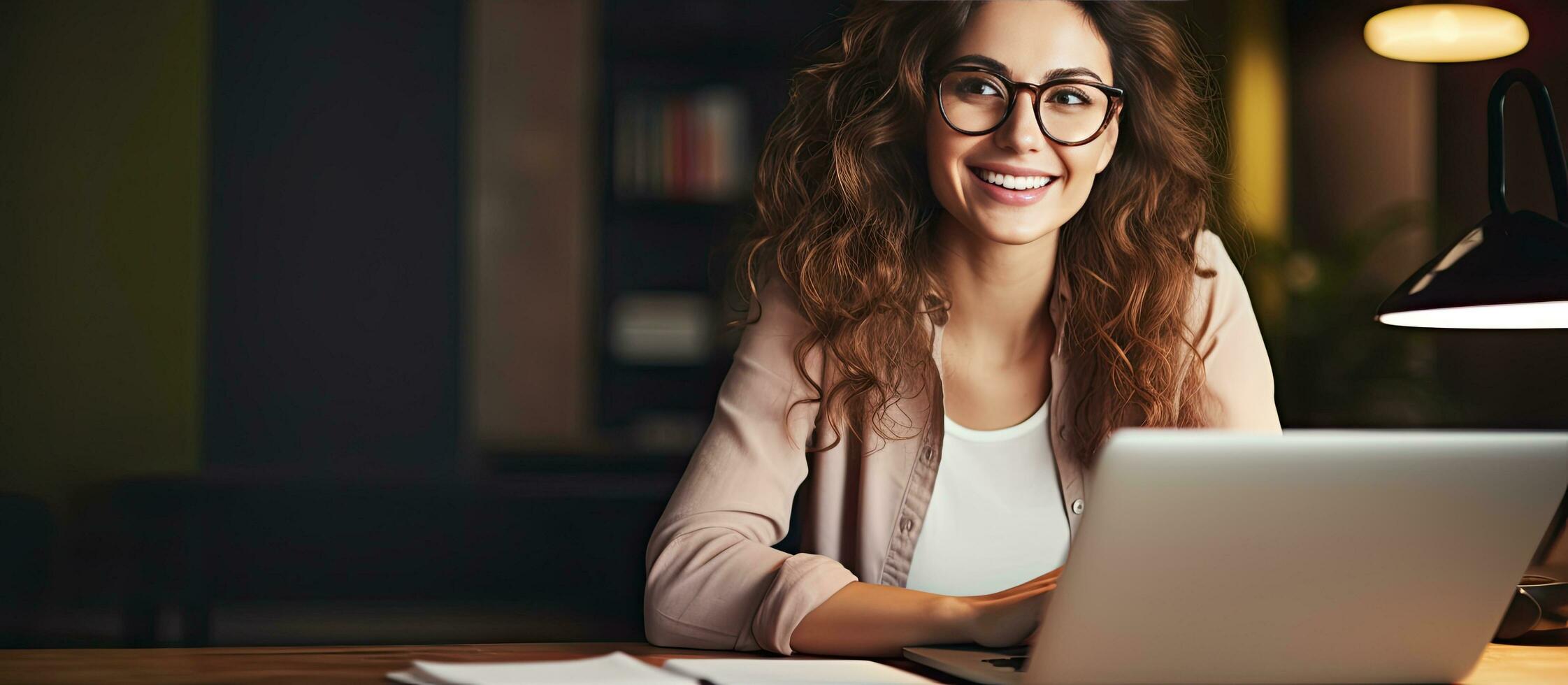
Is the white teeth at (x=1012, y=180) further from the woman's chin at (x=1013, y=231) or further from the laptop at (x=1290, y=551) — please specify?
the laptop at (x=1290, y=551)

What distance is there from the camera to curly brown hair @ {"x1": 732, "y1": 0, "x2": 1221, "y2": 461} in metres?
1.50

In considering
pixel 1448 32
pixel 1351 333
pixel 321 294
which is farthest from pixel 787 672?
pixel 321 294

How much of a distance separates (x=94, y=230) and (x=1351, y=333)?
389 cm

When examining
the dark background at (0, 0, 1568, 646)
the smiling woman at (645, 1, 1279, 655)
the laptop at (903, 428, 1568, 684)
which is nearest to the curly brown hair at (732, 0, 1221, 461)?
the smiling woman at (645, 1, 1279, 655)

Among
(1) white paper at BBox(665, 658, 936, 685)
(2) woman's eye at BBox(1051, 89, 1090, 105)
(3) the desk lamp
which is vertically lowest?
(1) white paper at BBox(665, 658, 936, 685)

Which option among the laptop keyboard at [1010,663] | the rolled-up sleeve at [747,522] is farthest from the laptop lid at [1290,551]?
the rolled-up sleeve at [747,522]

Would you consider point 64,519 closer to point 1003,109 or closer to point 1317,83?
point 1003,109

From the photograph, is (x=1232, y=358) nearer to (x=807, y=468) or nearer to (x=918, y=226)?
(x=918, y=226)

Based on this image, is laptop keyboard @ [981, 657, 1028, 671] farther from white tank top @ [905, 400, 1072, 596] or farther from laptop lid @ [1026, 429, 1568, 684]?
white tank top @ [905, 400, 1072, 596]

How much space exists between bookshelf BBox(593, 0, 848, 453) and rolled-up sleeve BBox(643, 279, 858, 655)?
2.86 meters

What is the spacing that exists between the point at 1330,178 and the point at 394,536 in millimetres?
3165

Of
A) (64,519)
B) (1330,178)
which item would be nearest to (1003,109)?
(1330,178)

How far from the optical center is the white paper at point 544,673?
0.83 meters

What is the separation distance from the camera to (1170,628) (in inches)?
30.6
